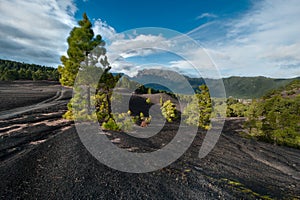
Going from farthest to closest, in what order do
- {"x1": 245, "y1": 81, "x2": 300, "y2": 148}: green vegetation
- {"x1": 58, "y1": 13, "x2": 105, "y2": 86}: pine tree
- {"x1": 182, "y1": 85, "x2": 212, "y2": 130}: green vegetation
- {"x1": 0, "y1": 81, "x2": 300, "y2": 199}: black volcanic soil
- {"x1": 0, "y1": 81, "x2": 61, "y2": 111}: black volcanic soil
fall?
{"x1": 0, "y1": 81, "x2": 61, "y2": 111}: black volcanic soil, {"x1": 182, "y1": 85, "x2": 212, "y2": 130}: green vegetation, {"x1": 245, "y1": 81, "x2": 300, "y2": 148}: green vegetation, {"x1": 58, "y1": 13, "x2": 105, "y2": 86}: pine tree, {"x1": 0, "y1": 81, "x2": 300, "y2": 199}: black volcanic soil

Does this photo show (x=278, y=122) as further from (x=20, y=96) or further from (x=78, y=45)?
(x=20, y=96)

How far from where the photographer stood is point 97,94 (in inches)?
397

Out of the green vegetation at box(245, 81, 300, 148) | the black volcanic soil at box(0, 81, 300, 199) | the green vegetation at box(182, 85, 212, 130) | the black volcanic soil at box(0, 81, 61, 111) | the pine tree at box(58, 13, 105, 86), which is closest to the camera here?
the black volcanic soil at box(0, 81, 300, 199)

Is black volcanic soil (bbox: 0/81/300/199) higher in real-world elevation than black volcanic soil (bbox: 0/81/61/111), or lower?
higher

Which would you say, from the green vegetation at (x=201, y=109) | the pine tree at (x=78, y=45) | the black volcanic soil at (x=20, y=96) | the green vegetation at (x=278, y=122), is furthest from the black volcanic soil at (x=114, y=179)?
the black volcanic soil at (x=20, y=96)

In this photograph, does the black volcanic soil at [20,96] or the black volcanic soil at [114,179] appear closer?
the black volcanic soil at [114,179]

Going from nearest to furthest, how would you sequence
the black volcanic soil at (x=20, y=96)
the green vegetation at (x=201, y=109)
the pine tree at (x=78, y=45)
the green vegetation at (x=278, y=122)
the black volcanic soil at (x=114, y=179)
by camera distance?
the black volcanic soil at (x=114, y=179) → the pine tree at (x=78, y=45) → the green vegetation at (x=278, y=122) → the green vegetation at (x=201, y=109) → the black volcanic soil at (x=20, y=96)

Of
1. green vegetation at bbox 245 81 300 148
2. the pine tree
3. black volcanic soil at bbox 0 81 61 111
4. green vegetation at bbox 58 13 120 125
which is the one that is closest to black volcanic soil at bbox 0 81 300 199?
green vegetation at bbox 58 13 120 125

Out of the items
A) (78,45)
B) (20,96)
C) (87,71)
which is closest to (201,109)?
(87,71)

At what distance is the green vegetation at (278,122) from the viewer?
1237cm

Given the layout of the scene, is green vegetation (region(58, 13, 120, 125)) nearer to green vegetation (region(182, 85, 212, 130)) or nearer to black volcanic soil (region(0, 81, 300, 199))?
black volcanic soil (region(0, 81, 300, 199))

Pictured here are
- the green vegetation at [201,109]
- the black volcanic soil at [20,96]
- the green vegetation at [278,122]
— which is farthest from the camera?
the black volcanic soil at [20,96]

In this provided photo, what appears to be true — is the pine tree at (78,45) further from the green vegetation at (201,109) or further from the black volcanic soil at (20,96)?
the black volcanic soil at (20,96)

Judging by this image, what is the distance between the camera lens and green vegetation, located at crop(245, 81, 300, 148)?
1237cm
